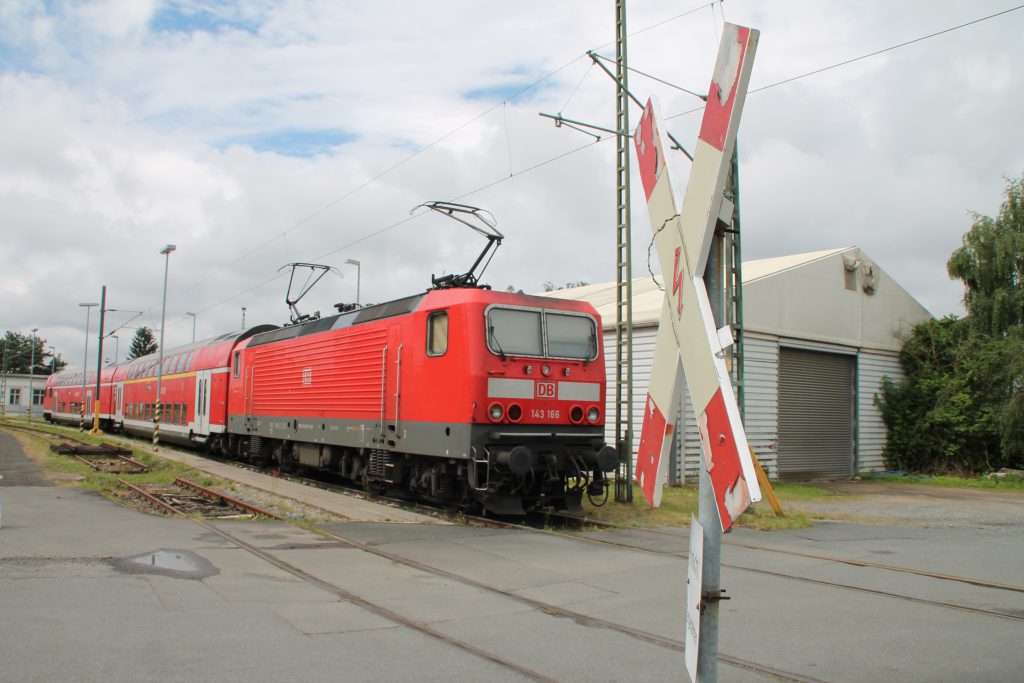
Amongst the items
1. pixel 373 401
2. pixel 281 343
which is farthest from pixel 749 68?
pixel 281 343

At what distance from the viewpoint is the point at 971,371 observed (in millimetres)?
23906

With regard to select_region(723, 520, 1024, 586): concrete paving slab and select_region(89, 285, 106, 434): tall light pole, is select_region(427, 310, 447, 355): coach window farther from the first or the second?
select_region(89, 285, 106, 434): tall light pole

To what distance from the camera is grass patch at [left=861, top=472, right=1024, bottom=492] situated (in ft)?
72.3

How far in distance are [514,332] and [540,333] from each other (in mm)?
491

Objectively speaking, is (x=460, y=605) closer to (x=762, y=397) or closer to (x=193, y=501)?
(x=193, y=501)

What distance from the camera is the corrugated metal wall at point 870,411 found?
2450cm

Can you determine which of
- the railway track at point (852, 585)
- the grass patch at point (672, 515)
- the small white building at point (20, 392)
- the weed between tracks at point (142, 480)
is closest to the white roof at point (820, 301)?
the grass patch at point (672, 515)

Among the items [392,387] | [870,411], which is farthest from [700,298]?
[870,411]

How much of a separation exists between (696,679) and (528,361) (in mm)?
9373

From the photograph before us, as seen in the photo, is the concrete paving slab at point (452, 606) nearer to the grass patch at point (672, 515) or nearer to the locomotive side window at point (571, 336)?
the grass patch at point (672, 515)

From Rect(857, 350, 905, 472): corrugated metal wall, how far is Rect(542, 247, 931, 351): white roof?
0.50 meters

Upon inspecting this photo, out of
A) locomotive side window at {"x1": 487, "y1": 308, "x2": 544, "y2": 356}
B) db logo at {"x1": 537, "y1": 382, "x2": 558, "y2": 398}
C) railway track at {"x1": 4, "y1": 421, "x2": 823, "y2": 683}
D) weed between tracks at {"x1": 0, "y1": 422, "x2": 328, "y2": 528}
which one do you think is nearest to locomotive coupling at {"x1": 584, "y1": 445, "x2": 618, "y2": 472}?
db logo at {"x1": 537, "y1": 382, "x2": 558, "y2": 398}

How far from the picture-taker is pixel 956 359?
81.0 ft

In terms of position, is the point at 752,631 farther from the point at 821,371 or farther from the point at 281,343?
the point at 821,371
